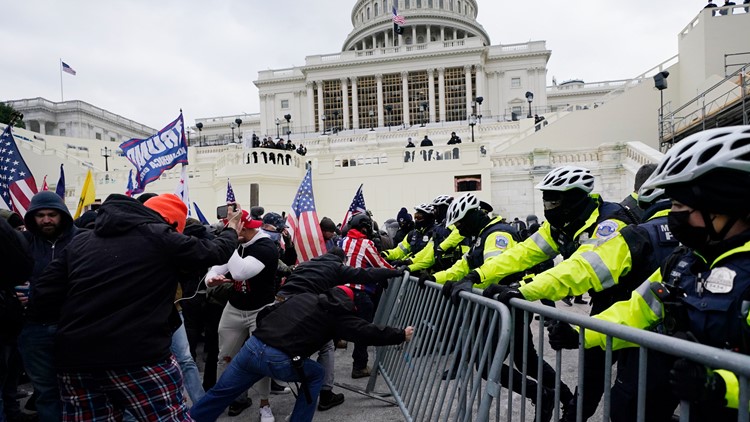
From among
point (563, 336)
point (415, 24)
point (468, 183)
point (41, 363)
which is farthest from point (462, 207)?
point (415, 24)

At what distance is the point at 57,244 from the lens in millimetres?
3793

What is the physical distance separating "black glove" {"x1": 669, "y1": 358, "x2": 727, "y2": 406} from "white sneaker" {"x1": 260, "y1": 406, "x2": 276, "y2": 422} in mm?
3618

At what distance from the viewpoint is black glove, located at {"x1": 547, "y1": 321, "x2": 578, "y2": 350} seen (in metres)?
2.25

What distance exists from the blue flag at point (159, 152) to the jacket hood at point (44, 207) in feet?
16.1

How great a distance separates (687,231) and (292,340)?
101 inches

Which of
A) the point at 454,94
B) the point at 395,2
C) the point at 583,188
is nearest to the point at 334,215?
the point at 583,188

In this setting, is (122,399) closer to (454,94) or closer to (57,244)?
(57,244)

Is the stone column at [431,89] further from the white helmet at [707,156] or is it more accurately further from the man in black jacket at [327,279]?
the white helmet at [707,156]

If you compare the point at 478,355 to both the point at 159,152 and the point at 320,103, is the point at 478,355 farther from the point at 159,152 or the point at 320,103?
the point at 320,103

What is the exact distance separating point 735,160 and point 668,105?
27.2m

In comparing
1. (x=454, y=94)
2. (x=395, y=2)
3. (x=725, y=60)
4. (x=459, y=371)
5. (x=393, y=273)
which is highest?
(x=395, y=2)

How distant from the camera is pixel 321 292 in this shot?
3834 mm

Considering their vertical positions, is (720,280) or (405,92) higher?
(405,92)

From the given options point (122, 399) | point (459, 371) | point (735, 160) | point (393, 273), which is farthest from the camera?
point (393, 273)
